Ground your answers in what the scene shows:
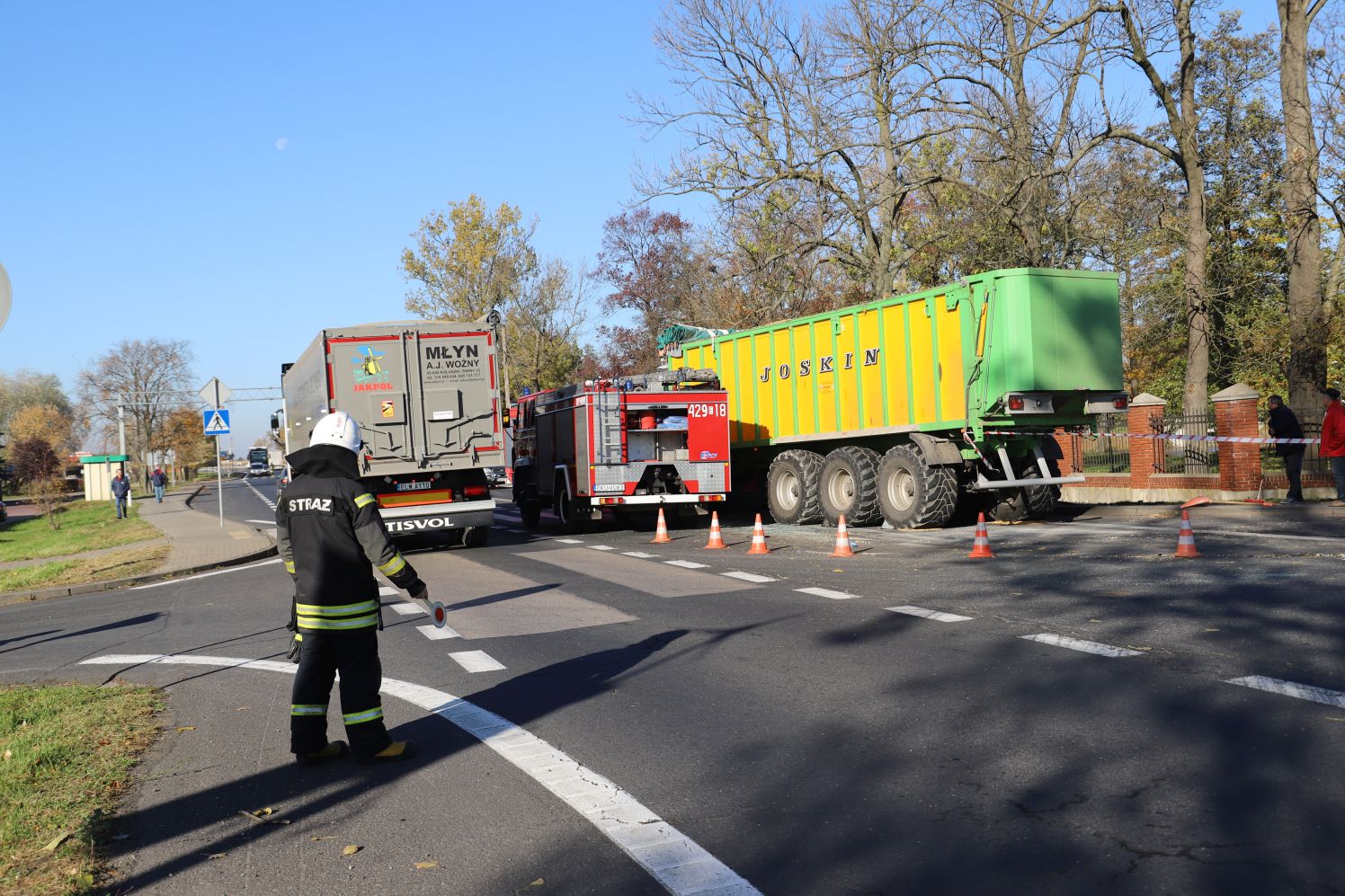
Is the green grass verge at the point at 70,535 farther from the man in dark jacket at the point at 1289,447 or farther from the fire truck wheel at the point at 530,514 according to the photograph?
the man in dark jacket at the point at 1289,447

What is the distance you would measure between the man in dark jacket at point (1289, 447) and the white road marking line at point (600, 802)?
52.9 feet

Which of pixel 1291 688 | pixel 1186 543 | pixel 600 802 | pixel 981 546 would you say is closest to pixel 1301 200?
pixel 1186 543

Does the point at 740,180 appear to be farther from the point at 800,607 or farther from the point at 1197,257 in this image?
the point at 800,607

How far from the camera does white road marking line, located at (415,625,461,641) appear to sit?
954cm

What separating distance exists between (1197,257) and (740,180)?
393 inches

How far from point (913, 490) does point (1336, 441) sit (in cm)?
634

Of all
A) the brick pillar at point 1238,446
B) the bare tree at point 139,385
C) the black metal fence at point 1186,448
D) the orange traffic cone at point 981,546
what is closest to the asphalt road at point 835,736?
the orange traffic cone at point 981,546

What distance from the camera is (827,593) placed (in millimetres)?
10906

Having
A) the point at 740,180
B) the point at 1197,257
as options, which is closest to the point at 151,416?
the point at 740,180

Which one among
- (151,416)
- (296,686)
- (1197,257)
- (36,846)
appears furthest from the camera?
(151,416)

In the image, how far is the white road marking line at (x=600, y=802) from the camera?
396 centimetres

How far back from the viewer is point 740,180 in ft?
88.9

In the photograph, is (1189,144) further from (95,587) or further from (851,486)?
(95,587)

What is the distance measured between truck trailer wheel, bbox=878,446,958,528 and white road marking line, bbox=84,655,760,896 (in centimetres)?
1081
